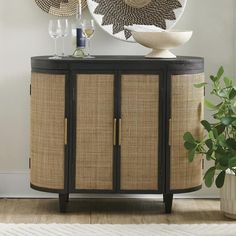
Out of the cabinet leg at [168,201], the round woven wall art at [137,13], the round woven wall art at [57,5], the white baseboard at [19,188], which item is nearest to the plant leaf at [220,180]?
the cabinet leg at [168,201]

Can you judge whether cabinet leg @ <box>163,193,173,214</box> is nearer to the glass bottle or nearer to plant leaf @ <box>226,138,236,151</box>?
plant leaf @ <box>226,138,236,151</box>

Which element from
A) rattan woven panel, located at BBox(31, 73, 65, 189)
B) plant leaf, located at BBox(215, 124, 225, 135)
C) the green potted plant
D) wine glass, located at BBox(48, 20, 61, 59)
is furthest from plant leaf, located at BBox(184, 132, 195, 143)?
wine glass, located at BBox(48, 20, 61, 59)

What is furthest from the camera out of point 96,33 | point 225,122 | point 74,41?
point 96,33

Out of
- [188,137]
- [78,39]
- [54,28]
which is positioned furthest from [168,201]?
[54,28]

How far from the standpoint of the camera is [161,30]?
4684 mm

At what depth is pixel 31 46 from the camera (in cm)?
505

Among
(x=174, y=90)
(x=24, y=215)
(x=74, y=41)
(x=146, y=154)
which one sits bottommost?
(x=24, y=215)

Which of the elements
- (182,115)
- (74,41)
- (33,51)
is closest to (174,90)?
(182,115)

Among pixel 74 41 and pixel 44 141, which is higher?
pixel 74 41

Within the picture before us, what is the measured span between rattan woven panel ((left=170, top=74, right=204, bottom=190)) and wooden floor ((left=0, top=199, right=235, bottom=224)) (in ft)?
0.73

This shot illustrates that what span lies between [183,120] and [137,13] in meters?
0.81

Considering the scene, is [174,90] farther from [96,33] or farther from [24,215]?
[24,215]

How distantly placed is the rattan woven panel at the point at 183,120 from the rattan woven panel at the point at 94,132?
1.21ft

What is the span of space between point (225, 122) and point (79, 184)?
940 millimetres
